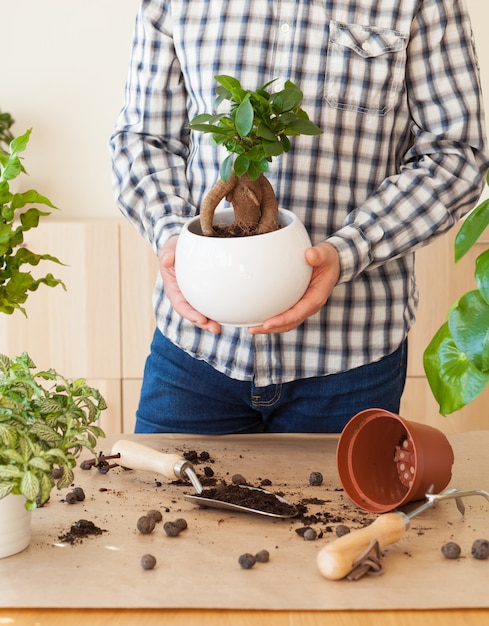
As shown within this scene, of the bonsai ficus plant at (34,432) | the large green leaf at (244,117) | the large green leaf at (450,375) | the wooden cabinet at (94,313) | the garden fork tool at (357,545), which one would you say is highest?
the large green leaf at (244,117)

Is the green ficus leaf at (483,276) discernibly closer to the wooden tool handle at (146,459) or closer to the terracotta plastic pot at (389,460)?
the terracotta plastic pot at (389,460)

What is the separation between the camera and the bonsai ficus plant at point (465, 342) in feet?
3.03

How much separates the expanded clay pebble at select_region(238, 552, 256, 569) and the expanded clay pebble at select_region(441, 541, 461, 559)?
201 mm

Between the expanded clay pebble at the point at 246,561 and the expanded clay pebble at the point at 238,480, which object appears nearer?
the expanded clay pebble at the point at 246,561

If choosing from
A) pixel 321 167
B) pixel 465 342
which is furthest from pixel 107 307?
pixel 465 342

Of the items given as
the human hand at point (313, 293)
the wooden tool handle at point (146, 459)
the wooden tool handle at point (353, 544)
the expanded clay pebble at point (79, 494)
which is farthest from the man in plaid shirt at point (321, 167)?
the wooden tool handle at point (353, 544)

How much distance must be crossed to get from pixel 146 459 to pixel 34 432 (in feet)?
0.84

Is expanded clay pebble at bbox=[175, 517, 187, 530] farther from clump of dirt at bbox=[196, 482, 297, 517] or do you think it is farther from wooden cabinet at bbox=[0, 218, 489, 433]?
wooden cabinet at bbox=[0, 218, 489, 433]

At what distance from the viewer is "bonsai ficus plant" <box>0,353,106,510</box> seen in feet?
2.91

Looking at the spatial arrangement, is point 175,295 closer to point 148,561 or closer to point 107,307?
point 148,561

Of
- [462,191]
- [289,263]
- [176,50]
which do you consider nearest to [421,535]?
[289,263]

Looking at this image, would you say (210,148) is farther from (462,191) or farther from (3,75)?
(3,75)

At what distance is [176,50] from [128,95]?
0.39 feet

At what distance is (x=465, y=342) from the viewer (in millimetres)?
951
